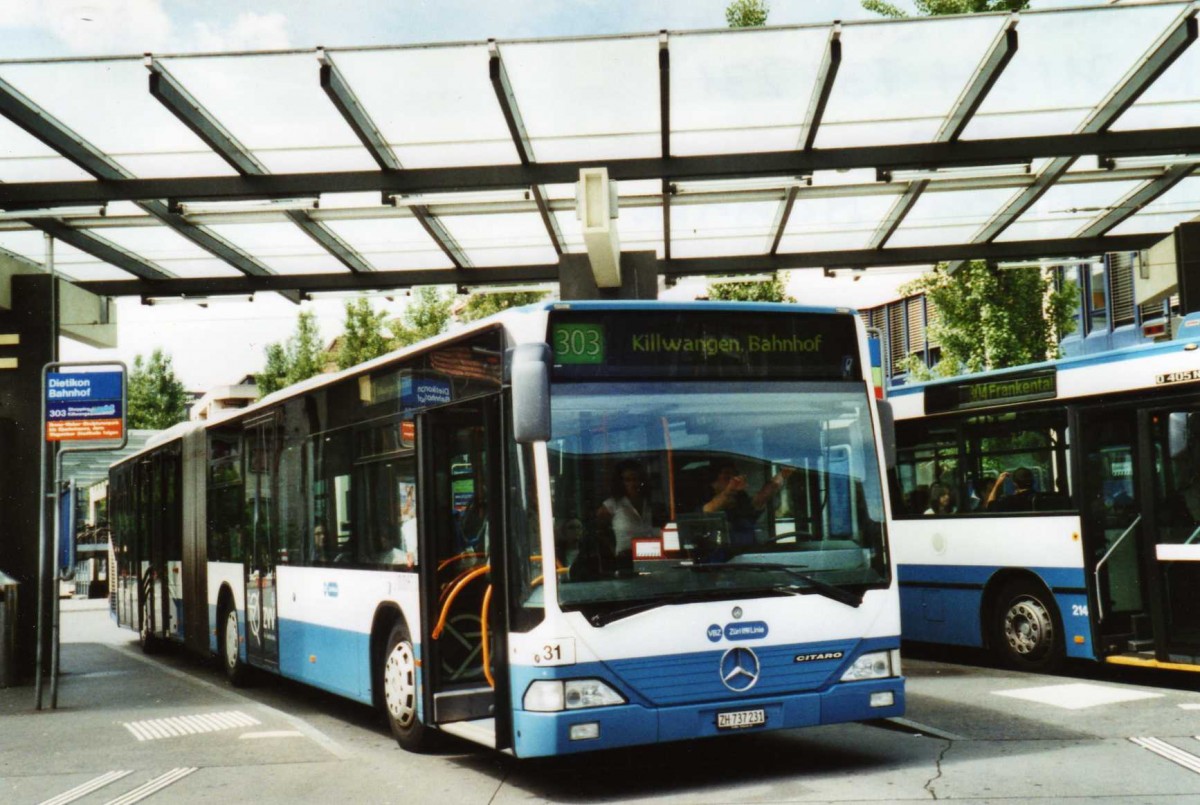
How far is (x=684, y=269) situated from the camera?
664 inches

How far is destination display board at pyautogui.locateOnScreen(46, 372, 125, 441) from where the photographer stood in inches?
538

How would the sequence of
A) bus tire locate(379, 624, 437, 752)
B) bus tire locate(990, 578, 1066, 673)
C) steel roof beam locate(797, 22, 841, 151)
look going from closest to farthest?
bus tire locate(379, 624, 437, 752) < steel roof beam locate(797, 22, 841, 151) < bus tire locate(990, 578, 1066, 673)

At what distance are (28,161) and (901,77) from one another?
762 centimetres

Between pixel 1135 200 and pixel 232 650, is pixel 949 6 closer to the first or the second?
pixel 1135 200

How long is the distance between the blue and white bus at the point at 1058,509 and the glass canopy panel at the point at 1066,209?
229cm

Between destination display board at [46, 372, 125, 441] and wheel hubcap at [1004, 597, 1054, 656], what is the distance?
8.69 metres

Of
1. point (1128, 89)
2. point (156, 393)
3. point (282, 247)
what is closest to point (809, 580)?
point (1128, 89)

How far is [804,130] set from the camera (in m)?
12.3

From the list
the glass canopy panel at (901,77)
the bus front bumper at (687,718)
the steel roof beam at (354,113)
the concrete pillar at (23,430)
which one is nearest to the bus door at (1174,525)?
the glass canopy panel at (901,77)

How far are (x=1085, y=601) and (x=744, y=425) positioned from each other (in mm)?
5531

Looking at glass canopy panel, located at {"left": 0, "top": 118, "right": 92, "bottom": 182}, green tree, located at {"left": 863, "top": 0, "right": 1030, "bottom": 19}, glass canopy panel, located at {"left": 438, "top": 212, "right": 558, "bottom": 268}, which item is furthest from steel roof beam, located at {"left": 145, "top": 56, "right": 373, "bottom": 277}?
green tree, located at {"left": 863, "top": 0, "right": 1030, "bottom": 19}

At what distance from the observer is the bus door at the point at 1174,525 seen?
36.8 ft

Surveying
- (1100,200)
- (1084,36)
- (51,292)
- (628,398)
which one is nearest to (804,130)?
(1084,36)

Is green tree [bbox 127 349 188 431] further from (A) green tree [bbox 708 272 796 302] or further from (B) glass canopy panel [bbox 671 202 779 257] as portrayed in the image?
(B) glass canopy panel [bbox 671 202 779 257]
